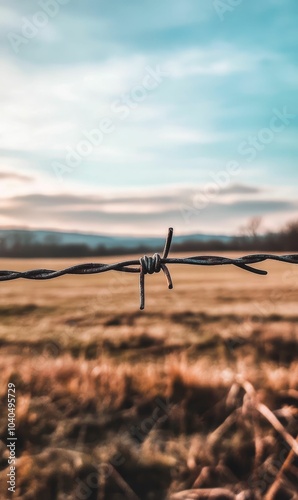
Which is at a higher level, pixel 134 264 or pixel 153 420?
pixel 134 264

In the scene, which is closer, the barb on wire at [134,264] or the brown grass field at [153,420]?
the barb on wire at [134,264]

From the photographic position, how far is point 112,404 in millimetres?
5191

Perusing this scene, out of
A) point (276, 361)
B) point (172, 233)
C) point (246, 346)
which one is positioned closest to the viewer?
point (172, 233)

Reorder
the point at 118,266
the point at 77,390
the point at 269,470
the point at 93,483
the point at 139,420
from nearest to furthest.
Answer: the point at 118,266
the point at 269,470
the point at 93,483
the point at 139,420
the point at 77,390

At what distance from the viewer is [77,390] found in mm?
5375

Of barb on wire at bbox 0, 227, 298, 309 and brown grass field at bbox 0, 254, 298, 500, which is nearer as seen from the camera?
barb on wire at bbox 0, 227, 298, 309

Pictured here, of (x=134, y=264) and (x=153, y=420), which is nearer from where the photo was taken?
(x=134, y=264)

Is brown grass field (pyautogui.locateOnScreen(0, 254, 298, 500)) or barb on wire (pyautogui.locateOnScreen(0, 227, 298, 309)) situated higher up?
barb on wire (pyautogui.locateOnScreen(0, 227, 298, 309))

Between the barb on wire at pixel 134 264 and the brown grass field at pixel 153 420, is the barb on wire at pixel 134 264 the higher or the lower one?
the higher one

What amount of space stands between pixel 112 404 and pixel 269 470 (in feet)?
7.10

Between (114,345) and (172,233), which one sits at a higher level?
(172,233)

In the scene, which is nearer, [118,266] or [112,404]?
[118,266]

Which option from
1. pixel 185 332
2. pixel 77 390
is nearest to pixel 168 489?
pixel 77 390

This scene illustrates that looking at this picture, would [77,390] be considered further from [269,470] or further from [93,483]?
[269,470]
